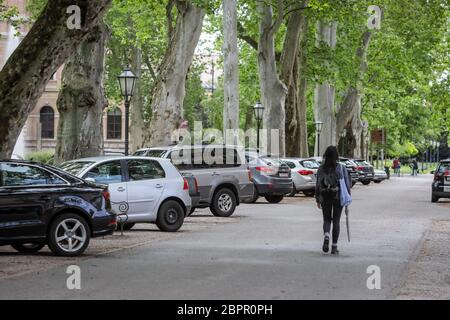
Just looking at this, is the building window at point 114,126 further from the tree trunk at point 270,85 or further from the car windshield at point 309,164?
the car windshield at point 309,164

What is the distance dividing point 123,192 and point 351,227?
5416 mm

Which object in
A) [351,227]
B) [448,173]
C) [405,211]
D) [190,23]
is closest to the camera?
[351,227]

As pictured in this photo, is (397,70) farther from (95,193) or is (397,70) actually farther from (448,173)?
(95,193)

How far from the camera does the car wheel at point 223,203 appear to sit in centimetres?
2380

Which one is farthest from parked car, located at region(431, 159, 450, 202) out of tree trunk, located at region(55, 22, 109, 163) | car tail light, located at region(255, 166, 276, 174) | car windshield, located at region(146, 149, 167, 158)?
car windshield, located at region(146, 149, 167, 158)

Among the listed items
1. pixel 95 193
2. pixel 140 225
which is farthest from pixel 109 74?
pixel 95 193

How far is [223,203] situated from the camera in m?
24.0

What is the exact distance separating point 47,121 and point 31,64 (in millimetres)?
66950

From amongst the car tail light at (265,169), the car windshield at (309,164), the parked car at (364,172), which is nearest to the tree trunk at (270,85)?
the car windshield at (309,164)

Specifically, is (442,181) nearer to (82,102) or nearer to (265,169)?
(265,169)

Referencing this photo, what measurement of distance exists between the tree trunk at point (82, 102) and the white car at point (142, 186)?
792cm

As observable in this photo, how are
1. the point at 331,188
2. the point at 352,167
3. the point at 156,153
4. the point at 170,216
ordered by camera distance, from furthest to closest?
the point at 352,167, the point at 156,153, the point at 170,216, the point at 331,188

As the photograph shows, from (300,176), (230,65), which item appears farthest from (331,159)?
(230,65)
